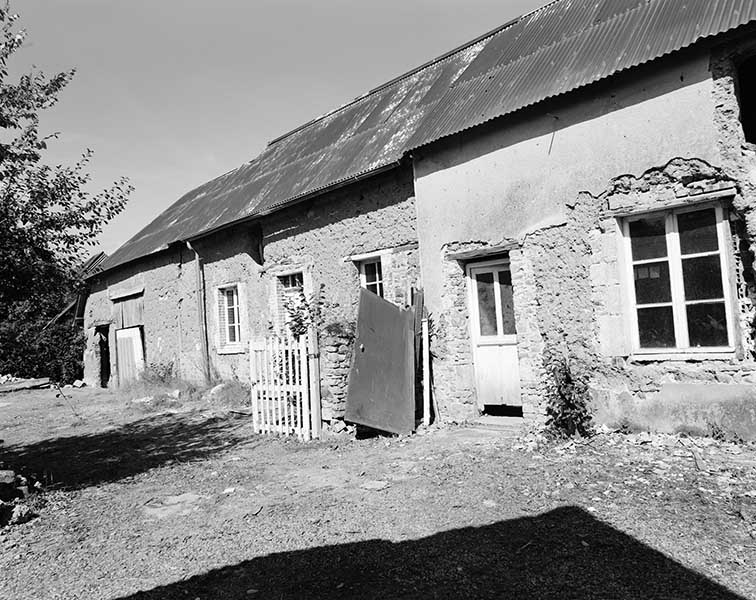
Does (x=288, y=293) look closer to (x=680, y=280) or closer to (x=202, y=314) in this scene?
(x=202, y=314)

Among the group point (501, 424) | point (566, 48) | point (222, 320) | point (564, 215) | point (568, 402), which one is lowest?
point (501, 424)

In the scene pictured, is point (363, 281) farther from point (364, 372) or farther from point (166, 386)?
point (166, 386)

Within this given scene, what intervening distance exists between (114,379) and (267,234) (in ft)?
31.6

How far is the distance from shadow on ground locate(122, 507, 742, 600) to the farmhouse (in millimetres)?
2615

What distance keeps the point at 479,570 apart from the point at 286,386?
496 cm

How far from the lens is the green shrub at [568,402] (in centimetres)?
620

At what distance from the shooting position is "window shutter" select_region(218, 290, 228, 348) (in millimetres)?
13422

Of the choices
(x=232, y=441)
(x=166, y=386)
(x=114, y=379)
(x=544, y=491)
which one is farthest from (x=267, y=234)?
(x=114, y=379)

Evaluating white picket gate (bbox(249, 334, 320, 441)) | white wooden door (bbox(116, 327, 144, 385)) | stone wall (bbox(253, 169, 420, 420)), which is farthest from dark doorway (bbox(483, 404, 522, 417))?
white wooden door (bbox(116, 327, 144, 385))

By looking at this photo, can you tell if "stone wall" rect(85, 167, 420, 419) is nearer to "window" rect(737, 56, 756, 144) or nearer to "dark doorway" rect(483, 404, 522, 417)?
"dark doorway" rect(483, 404, 522, 417)

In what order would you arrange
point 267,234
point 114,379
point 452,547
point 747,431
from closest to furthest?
point 452,547 → point 747,431 → point 267,234 → point 114,379

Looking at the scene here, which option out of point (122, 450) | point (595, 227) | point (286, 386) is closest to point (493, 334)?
point (595, 227)

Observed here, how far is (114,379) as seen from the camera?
58.7 ft

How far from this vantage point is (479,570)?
347 centimetres
